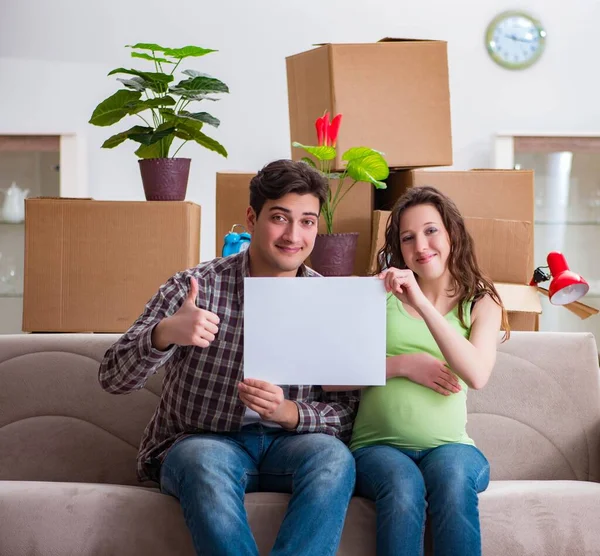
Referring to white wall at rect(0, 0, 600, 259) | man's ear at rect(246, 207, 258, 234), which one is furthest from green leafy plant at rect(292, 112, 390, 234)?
white wall at rect(0, 0, 600, 259)

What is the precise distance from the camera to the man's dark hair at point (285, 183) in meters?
1.66

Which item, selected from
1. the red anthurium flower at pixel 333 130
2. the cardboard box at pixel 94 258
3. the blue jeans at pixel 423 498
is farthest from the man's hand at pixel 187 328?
the red anthurium flower at pixel 333 130

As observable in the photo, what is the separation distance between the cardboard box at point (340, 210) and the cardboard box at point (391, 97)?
12 centimetres

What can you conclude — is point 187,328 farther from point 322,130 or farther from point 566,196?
point 566,196

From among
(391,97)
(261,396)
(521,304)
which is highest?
(391,97)

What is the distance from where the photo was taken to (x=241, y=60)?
4.06 metres

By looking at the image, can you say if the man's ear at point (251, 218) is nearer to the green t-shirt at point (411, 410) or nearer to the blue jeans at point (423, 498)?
the green t-shirt at point (411, 410)

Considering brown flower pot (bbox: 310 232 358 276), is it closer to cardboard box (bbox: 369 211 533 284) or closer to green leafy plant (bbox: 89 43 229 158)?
cardboard box (bbox: 369 211 533 284)

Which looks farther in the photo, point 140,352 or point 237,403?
point 237,403

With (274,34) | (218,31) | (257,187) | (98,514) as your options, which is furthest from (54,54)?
(98,514)

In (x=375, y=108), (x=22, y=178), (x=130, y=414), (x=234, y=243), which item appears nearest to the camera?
(x=130, y=414)

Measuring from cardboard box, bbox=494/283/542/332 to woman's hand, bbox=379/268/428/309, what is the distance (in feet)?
2.07

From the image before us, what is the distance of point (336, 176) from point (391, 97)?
283mm

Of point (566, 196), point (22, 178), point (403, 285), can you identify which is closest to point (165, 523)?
point (403, 285)
